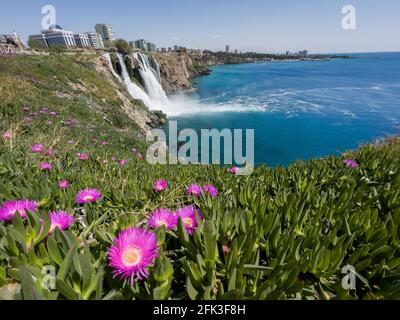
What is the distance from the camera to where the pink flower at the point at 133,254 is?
830mm

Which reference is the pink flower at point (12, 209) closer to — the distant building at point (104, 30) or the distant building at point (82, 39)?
the distant building at point (82, 39)

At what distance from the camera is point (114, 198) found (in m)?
1.76

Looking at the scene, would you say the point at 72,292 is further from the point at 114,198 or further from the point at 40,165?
the point at 40,165

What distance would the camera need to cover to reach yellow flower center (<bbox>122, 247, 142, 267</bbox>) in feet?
2.78

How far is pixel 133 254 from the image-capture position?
876 millimetres

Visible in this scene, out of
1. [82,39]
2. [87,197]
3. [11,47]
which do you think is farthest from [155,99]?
[82,39]

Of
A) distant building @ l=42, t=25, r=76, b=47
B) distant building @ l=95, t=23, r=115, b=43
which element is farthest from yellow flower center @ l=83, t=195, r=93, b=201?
distant building @ l=95, t=23, r=115, b=43

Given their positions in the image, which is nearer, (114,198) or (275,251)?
(275,251)

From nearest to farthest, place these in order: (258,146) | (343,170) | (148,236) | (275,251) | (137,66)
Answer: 1. (148,236)
2. (275,251)
3. (343,170)
4. (258,146)
5. (137,66)

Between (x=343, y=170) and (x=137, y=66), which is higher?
(x=137, y=66)

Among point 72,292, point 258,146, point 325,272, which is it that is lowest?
point 258,146

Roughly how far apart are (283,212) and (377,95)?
39.7m

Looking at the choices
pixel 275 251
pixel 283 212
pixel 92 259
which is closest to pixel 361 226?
pixel 283 212
